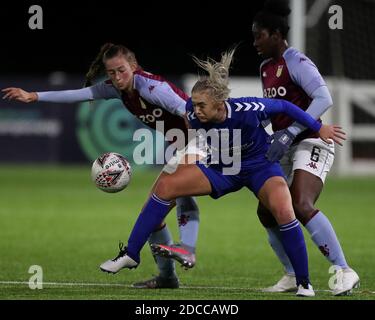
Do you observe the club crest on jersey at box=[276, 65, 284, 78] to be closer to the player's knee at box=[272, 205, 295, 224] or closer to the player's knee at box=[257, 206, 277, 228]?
the player's knee at box=[257, 206, 277, 228]

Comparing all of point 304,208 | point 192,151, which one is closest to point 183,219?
point 192,151

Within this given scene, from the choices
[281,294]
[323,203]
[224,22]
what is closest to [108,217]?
[323,203]

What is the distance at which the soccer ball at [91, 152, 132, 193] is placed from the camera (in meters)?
7.20

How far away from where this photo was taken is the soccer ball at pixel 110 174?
7.20m

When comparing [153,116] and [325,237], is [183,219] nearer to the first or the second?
[153,116]

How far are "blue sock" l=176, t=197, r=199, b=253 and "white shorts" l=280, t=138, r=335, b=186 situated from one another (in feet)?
2.44

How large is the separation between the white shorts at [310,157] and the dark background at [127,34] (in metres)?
16.8

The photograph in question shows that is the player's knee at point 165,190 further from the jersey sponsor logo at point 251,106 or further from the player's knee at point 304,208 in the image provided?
the player's knee at point 304,208

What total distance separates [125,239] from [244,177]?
4121 millimetres

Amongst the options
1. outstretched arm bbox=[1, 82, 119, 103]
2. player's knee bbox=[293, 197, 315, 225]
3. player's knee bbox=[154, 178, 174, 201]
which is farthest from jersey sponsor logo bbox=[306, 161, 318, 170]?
outstretched arm bbox=[1, 82, 119, 103]

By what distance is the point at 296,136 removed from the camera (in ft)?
23.5

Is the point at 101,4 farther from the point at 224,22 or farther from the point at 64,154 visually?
the point at 64,154

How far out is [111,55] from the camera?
7234 millimetres
